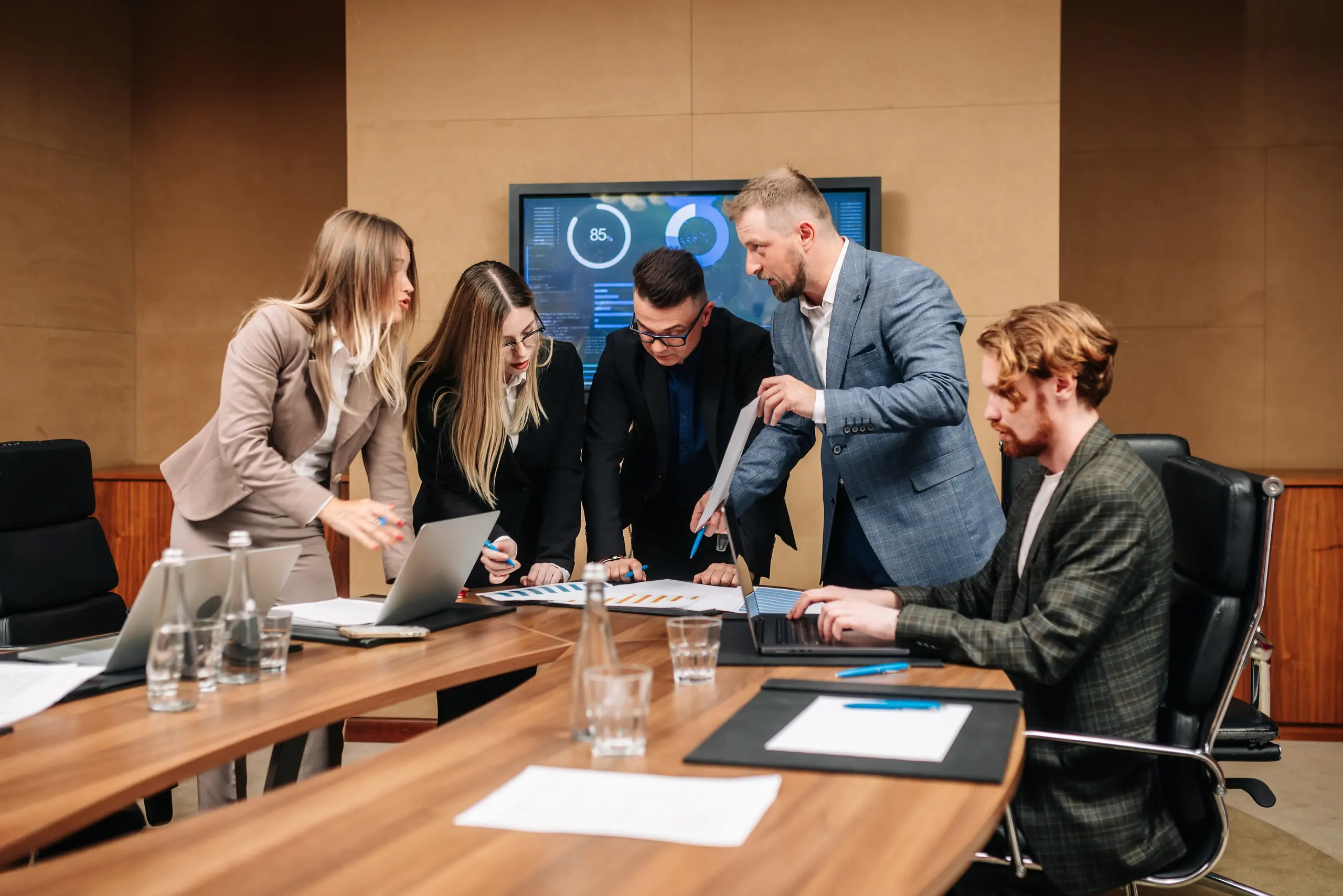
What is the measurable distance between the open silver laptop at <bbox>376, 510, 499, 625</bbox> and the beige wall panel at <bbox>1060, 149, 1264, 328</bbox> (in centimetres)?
328

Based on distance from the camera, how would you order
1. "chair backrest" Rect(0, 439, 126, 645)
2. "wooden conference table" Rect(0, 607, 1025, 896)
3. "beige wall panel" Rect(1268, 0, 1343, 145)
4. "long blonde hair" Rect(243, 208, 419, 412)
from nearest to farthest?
"wooden conference table" Rect(0, 607, 1025, 896)
"long blonde hair" Rect(243, 208, 419, 412)
"chair backrest" Rect(0, 439, 126, 645)
"beige wall panel" Rect(1268, 0, 1343, 145)

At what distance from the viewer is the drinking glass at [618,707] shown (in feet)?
4.09

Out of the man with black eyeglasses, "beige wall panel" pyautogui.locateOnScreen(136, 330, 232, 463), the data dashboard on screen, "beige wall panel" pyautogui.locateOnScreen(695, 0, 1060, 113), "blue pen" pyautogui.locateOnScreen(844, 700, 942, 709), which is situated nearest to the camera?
"blue pen" pyautogui.locateOnScreen(844, 700, 942, 709)

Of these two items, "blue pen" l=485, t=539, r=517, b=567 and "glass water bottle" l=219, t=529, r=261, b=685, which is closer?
"glass water bottle" l=219, t=529, r=261, b=685

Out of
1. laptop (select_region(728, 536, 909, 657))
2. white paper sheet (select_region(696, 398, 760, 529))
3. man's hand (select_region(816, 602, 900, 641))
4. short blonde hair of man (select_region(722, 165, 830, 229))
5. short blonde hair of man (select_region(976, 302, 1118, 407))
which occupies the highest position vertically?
short blonde hair of man (select_region(722, 165, 830, 229))

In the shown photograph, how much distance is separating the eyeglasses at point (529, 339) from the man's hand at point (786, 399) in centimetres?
82

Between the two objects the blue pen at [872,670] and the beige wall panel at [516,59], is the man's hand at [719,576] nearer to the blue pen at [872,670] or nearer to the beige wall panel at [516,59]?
the blue pen at [872,670]

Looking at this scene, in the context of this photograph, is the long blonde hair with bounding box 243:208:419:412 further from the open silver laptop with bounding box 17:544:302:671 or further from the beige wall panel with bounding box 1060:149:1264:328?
the beige wall panel with bounding box 1060:149:1264:328

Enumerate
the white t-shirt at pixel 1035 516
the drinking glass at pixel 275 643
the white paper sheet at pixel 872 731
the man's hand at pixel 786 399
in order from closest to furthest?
the white paper sheet at pixel 872 731 < the drinking glass at pixel 275 643 < the white t-shirt at pixel 1035 516 < the man's hand at pixel 786 399

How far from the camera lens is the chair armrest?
64.0 inches

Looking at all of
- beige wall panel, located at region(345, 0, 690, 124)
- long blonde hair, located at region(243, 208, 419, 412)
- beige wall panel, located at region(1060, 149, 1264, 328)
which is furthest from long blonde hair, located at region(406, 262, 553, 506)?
beige wall panel, located at region(1060, 149, 1264, 328)

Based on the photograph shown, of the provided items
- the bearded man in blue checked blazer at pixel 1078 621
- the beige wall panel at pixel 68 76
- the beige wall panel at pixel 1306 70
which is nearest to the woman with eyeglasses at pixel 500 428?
the bearded man in blue checked blazer at pixel 1078 621

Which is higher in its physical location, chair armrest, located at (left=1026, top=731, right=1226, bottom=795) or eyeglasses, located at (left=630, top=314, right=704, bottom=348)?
eyeglasses, located at (left=630, top=314, right=704, bottom=348)

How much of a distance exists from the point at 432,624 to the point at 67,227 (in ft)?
12.9
